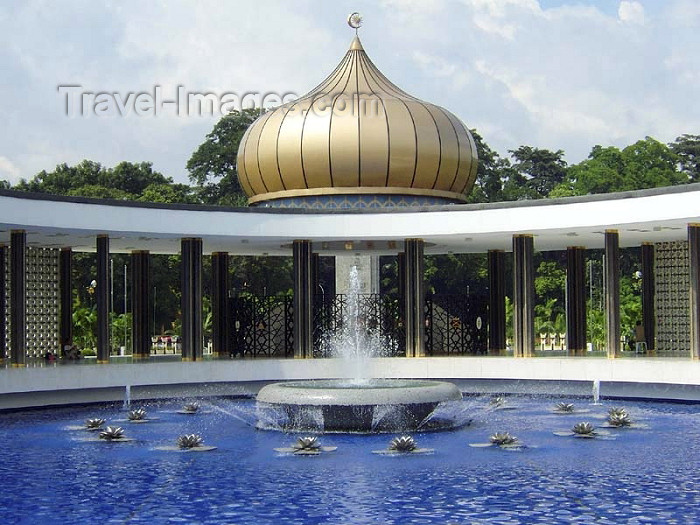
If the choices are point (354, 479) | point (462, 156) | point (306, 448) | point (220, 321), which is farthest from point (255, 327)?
point (354, 479)

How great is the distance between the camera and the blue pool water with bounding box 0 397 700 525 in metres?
12.9

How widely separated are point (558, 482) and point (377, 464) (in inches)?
111

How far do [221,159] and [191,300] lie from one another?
81.7 feet

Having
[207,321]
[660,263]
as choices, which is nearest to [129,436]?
[660,263]

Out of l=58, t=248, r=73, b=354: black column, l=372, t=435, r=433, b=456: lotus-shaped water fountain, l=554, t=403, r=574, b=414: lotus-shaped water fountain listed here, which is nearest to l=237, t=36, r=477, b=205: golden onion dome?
l=58, t=248, r=73, b=354: black column

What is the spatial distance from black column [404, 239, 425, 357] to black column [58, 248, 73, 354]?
29.8 ft

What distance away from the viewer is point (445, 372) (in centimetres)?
2850

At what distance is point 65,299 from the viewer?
3108 cm

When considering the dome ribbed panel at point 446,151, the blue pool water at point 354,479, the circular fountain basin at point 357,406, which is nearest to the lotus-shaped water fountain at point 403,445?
the blue pool water at point 354,479

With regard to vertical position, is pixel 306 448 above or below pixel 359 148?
below

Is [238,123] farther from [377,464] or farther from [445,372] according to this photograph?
[377,464]

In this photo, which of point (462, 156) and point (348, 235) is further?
point (462, 156)

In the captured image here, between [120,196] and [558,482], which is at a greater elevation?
[120,196]

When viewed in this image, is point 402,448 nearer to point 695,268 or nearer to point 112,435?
point 112,435
